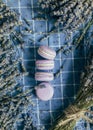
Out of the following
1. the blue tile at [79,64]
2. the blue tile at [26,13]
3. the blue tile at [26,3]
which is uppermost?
the blue tile at [26,3]

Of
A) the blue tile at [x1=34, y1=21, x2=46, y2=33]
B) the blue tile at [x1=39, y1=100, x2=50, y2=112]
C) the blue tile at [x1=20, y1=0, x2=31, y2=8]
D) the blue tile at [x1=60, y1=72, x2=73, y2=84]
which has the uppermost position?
the blue tile at [x1=20, y1=0, x2=31, y2=8]

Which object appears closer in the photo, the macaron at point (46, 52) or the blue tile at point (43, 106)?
the macaron at point (46, 52)

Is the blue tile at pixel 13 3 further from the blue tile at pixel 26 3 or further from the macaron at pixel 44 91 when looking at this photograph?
the macaron at pixel 44 91

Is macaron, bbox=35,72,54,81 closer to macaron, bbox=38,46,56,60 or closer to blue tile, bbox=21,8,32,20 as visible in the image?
macaron, bbox=38,46,56,60

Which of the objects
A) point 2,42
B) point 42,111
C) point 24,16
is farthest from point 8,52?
point 42,111

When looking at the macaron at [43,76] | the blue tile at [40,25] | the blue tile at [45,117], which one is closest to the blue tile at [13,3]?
the blue tile at [40,25]

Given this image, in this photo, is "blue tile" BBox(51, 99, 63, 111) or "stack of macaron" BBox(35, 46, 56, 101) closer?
"stack of macaron" BBox(35, 46, 56, 101)

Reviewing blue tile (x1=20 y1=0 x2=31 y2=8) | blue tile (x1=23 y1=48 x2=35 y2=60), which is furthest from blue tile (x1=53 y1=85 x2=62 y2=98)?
blue tile (x1=20 y1=0 x2=31 y2=8)

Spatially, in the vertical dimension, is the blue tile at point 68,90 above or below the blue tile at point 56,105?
above
